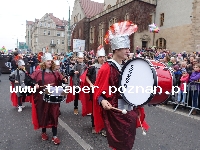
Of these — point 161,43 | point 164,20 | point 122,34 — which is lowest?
point 122,34

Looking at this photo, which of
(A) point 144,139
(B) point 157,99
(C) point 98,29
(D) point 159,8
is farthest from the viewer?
(C) point 98,29

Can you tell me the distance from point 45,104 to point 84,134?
3.59ft

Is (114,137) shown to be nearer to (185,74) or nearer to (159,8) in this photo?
(185,74)

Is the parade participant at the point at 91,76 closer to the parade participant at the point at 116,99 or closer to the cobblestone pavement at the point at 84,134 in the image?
the cobblestone pavement at the point at 84,134

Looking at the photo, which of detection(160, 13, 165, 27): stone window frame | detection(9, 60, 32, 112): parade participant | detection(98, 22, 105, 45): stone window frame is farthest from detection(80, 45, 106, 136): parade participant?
detection(98, 22, 105, 45): stone window frame

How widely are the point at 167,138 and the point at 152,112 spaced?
2.38 meters

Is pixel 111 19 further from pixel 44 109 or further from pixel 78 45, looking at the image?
pixel 44 109

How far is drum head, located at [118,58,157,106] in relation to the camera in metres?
2.54

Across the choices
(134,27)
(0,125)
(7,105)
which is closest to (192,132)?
(134,27)

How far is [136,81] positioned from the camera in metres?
2.65

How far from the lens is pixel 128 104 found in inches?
108

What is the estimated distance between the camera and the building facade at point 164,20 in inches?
800

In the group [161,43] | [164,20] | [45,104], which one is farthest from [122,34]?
[161,43]

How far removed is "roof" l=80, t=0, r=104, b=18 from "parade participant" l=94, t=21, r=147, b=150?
4186 centimetres
